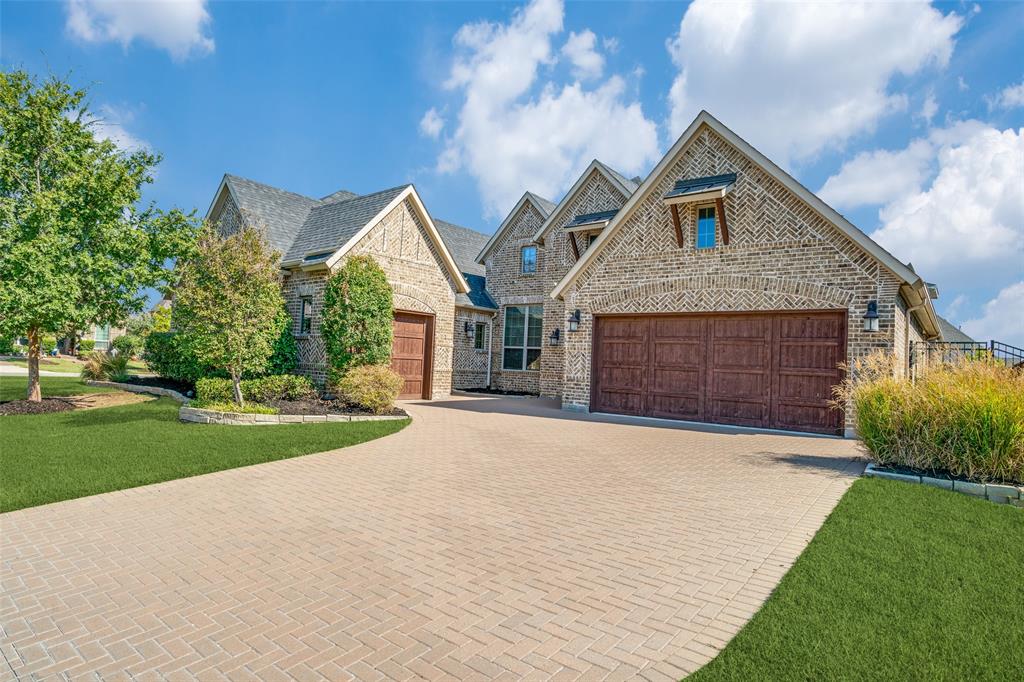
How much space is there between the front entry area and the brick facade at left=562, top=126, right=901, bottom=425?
5.10m

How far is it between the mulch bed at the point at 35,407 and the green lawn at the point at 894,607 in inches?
616

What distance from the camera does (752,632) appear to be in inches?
129

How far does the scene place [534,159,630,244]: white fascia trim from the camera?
19641 millimetres

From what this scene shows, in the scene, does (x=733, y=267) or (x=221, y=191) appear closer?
(x=733, y=267)

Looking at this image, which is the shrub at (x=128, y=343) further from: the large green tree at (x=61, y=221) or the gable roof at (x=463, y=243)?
the gable roof at (x=463, y=243)

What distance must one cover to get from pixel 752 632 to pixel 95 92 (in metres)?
18.2

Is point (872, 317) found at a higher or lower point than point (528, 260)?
lower

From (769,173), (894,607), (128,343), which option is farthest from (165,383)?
(894,607)

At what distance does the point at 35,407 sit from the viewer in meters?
13.2

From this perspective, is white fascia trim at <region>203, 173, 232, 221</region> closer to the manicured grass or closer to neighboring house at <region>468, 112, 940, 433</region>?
neighboring house at <region>468, 112, 940, 433</region>

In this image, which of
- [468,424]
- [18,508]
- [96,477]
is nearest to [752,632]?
[18,508]

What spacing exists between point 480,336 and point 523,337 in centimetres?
183

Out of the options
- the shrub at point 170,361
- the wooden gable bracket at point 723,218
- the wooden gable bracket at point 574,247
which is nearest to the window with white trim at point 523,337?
the wooden gable bracket at point 574,247

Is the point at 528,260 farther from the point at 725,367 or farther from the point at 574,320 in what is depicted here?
the point at 725,367
